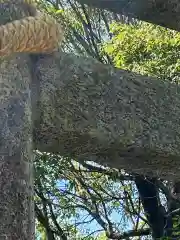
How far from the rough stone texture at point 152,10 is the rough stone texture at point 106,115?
0.28 feet

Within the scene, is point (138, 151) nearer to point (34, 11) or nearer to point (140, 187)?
point (34, 11)

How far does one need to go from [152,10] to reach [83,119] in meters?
0.20

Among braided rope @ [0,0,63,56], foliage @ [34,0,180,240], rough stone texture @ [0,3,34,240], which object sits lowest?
rough stone texture @ [0,3,34,240]

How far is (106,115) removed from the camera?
2.15 ft

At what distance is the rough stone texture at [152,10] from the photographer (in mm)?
714

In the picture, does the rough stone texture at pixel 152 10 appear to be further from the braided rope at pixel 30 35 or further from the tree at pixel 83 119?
the braided rope at pixel 30 35

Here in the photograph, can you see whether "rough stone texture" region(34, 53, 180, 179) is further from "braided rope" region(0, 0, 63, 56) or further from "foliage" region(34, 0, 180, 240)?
"foliage" region(34, 0, 180, 240)

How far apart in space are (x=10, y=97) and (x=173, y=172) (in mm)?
264

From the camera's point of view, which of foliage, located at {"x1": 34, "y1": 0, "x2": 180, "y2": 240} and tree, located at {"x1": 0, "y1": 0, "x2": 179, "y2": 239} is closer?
tree, located at {"x1": 0, "y1": 0, "x2": 179, "y2": 239}

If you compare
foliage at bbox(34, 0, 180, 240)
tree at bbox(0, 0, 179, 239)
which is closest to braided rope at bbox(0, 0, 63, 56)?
tree at bbox(0, 0, 179, 239)

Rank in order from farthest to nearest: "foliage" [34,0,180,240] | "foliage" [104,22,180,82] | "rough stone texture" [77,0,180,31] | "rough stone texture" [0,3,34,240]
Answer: "foliage" [34,0,180,240]
"foliage" [104,22,180,82]
"rough stone texture" [77,0,180,31]
"rough stone texture" [0,3,34,240]

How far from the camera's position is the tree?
22.6 inches

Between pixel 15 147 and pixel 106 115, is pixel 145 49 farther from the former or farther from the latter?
pixel 15 147

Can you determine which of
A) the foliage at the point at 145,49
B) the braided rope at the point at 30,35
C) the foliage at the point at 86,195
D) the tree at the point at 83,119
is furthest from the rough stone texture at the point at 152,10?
the foliage at the point at 86,195
